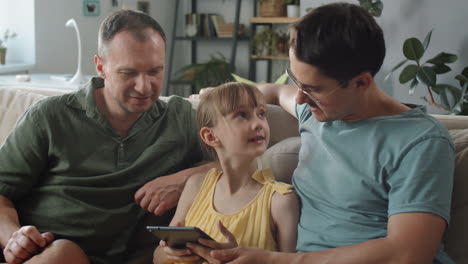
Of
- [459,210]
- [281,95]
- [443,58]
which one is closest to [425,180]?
[459,210]

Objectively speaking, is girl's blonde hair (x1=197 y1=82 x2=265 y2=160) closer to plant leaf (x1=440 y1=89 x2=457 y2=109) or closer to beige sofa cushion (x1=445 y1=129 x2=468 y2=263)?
beige sofa cushion (x1=445 y1=129 x2=468 y2=263)

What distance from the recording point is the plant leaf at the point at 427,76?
3.42 m

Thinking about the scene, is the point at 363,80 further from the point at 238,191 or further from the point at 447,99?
the point at 447,99

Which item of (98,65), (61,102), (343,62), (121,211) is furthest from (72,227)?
(343,62)

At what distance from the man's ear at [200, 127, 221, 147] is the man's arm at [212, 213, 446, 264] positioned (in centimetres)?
42

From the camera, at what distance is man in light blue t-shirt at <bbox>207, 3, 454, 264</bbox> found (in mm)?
1261

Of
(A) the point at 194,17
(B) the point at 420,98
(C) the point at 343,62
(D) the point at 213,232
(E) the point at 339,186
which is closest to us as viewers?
(C) the point at 343,62

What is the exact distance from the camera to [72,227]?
5.70 feet

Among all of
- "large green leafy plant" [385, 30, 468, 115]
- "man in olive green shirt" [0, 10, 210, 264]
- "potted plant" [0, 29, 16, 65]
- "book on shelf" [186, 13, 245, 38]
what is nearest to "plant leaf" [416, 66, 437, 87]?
"large green leafy plant" [385, 30, 468, 115]

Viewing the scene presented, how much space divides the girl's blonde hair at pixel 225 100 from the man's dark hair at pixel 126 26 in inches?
11.7

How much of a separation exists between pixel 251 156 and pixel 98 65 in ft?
2.03

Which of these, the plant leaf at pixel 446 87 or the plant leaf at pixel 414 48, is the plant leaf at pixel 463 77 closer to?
the plant leaf at pixel 446 87

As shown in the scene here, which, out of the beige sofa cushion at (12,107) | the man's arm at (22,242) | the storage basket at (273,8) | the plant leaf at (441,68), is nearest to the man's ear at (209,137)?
the man's arm at (22,242)

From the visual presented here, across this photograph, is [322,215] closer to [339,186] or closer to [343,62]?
[339,186]
